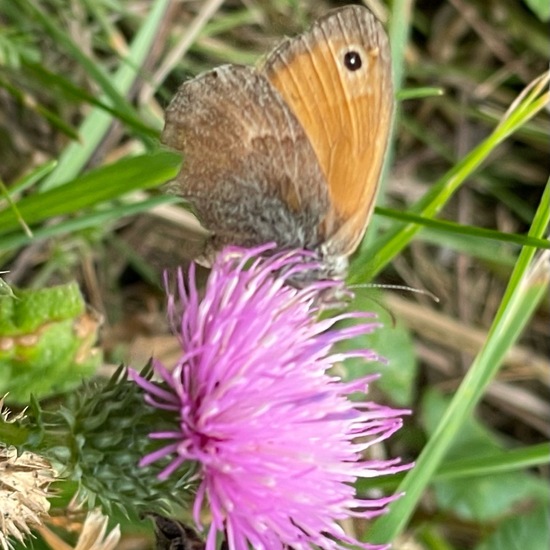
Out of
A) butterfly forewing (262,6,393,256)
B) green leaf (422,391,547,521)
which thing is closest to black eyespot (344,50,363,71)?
butterfly forewing (262,6,393,256)

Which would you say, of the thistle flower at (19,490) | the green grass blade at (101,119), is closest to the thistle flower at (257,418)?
the thistle flower at (19,490)

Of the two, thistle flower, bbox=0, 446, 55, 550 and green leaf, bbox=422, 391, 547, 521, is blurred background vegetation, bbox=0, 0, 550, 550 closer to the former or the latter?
green leaf, bbox=422, 391, 547, 521

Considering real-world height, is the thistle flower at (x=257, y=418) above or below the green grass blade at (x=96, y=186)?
below

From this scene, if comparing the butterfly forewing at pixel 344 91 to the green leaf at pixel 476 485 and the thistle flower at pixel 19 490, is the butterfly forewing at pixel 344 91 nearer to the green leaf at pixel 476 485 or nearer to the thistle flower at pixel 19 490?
the thistle flower at pixel 19 490

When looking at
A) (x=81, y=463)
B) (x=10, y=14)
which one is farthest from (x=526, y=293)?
(x=10, y=14)

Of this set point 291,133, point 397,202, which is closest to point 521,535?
point 397,202

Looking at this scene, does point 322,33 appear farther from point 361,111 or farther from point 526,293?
point 526,293
